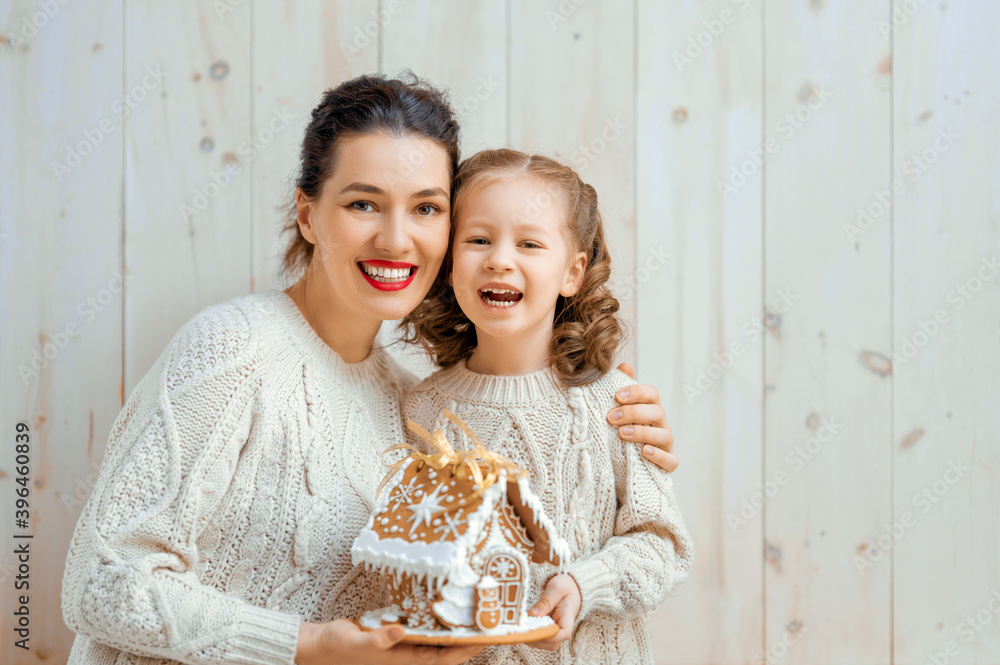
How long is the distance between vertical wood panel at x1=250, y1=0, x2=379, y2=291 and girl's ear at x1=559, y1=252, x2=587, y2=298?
2.37ft

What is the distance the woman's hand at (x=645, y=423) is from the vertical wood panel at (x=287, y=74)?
2.94 feet

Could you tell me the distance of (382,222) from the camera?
4.71 ft

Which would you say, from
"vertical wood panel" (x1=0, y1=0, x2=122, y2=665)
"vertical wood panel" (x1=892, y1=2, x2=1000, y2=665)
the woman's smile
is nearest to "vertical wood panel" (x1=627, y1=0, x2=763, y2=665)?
"vertical wood panel" (x1=892, y1=2, x2=1000, y2=665)

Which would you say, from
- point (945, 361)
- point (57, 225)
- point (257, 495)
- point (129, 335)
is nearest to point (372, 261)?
point (257, 495)

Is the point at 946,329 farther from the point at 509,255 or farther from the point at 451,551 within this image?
the point at 451,551

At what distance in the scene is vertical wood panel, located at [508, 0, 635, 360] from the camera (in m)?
1.92

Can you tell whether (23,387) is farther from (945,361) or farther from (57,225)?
(945,361)

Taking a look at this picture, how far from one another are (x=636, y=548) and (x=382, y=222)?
2.52 ft

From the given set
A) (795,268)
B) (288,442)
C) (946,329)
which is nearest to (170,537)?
(288,442)

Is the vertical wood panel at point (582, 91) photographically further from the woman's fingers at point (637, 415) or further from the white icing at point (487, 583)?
the white icing at point (487, 583)

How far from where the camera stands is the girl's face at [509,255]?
1449 millimetres

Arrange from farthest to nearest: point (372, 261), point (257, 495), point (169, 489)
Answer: point (372, 261) → point (257, 495) → point (169, 489)

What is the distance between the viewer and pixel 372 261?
1453 mm

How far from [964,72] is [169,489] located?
205cm
